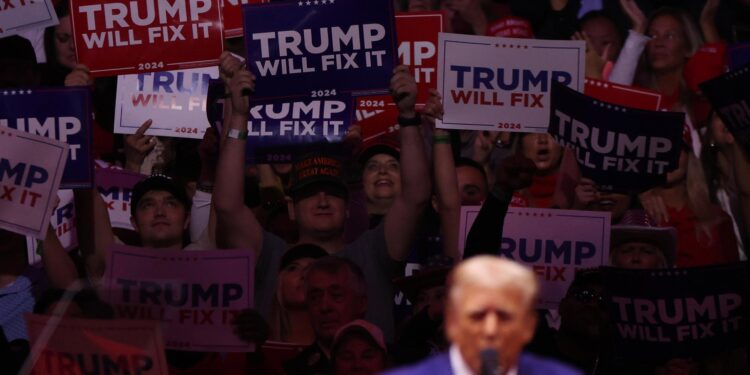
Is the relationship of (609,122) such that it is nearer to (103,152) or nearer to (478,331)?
(103,152)

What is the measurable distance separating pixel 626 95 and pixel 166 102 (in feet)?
7.91

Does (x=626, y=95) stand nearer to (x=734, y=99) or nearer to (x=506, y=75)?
(x=506, y=75)

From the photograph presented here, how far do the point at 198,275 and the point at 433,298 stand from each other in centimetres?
102

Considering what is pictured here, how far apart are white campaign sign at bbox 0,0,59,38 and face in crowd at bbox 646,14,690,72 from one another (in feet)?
11.1

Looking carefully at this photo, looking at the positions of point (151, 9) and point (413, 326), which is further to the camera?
point (151, 9)

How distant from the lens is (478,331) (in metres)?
3.64

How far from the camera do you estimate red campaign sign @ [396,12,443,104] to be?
856 centimetres

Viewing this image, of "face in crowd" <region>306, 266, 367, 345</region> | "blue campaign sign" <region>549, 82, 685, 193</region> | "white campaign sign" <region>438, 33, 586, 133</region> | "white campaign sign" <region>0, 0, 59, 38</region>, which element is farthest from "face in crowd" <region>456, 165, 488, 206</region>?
"white campaign sign" <region>0, 0, 59, 38</region>

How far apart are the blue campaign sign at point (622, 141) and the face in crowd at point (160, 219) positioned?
1846mm

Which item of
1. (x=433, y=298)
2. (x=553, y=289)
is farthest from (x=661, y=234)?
(x=433, y=298)

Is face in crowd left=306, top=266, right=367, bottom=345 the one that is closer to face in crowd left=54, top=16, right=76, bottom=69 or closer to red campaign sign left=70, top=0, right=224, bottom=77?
red campaign sign left=70, top=0, right=224, bottom=77

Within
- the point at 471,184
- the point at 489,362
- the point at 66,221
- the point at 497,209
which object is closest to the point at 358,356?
the point at 497,209

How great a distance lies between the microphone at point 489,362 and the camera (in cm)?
355

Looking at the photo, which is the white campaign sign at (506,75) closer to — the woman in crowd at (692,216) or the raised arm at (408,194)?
the woman in crowd at (692,216)
